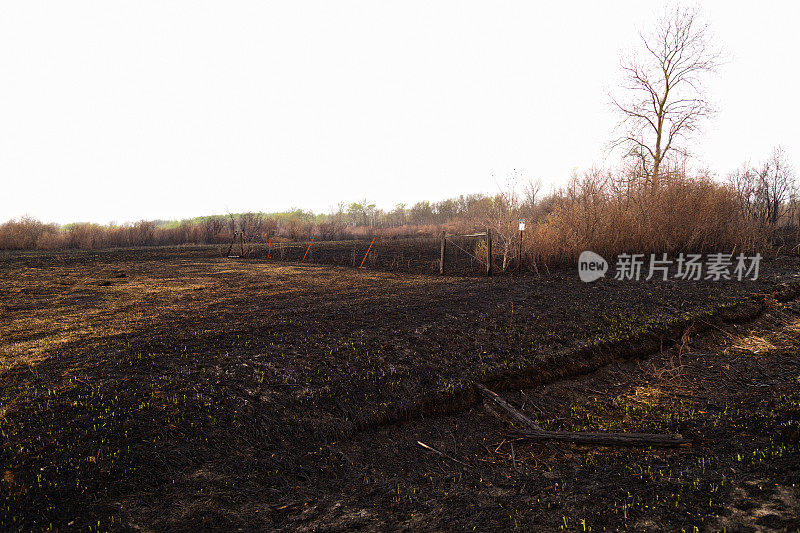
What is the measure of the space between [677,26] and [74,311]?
29041 millimetres

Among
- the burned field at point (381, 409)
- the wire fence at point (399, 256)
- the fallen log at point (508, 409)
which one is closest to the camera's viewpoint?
the burned field at point (381, 409)

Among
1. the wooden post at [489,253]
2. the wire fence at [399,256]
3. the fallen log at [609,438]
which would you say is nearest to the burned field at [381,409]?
the fallen log at [609,438]

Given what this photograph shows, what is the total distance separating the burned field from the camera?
329 cm

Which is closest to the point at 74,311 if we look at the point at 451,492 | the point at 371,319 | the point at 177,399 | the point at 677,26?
the point at 177,399

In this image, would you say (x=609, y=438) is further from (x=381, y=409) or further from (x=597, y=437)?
(x=381, y=409)

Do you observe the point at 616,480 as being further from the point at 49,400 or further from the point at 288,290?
the point at 288,290

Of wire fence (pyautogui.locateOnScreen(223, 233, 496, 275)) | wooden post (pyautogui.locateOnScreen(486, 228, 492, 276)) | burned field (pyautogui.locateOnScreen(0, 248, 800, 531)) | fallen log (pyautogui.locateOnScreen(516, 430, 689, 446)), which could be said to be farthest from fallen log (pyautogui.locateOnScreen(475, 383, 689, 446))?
wire fence (pyautogui.locateOnScreen(223, 233, 496, 275))

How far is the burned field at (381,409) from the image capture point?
3.29 m

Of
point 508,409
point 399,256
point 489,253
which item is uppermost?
point 489,253

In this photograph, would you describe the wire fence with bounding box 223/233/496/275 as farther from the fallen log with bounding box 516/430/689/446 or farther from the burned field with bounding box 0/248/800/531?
the fallen log with bounding box 516/430/689/446

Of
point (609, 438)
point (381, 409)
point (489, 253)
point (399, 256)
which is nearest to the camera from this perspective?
point (609, 438)

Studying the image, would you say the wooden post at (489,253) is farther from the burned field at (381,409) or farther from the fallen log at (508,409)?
the fallen log at (508,409)

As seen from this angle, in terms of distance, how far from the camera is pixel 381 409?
5066 millimetres

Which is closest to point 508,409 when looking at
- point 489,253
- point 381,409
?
point 381,409
